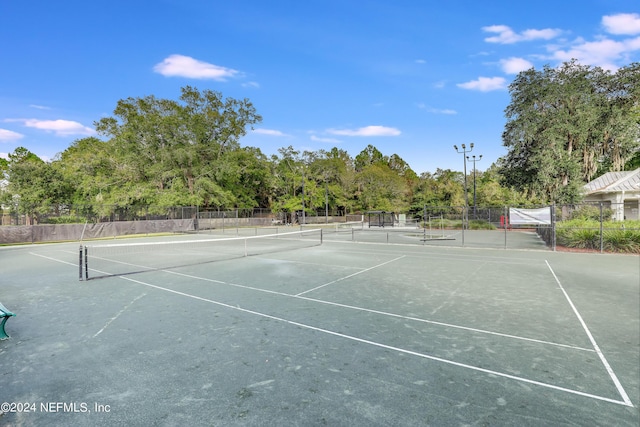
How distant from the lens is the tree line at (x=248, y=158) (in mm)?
38375

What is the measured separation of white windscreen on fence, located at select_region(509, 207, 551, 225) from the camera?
1841 centimetres

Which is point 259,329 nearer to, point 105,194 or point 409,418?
point 409,418

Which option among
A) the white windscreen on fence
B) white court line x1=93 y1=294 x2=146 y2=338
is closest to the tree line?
the white windscreen on fence

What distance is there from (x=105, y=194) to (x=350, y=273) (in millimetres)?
45396

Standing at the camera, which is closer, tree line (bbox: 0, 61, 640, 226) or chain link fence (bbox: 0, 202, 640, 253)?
chain link fence (bbox: 0, 202, 640, 253)

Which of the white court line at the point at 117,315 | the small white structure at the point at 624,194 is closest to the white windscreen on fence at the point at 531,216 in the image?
the small white structure at the point at 624,194

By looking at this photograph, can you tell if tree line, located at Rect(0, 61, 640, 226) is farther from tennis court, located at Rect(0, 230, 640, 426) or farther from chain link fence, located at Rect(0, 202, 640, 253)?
tennis court, located at Rect(0, 230, 640, 426)

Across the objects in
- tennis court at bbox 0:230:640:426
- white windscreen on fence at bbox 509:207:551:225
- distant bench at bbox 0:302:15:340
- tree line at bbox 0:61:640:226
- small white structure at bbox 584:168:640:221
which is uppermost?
tree line at bbox 0:61:640:226

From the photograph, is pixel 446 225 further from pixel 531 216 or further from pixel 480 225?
pixel 531 216

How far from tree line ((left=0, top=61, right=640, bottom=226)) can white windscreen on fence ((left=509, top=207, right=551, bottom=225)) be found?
73.1ft

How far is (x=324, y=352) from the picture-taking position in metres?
5.09

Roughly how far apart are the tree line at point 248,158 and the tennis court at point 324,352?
A: 3402cm

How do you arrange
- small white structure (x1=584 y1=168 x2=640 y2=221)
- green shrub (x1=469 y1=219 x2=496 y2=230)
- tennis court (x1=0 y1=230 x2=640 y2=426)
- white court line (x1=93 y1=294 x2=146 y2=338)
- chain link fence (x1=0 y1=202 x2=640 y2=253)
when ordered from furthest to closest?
1. green shrub (x1=469 y1=219 x2=496 y2=230)
2. small white structure (x1=584 y1=168 x2=640 y2=221)
3. chain link fence (x1=0 y1=202 x2=640 y2=253)
4. white court line (x1=93 y1=294 x2=146 y2=338)
5. tennis court (x1=0 y1=230 x2=640 y2=426)

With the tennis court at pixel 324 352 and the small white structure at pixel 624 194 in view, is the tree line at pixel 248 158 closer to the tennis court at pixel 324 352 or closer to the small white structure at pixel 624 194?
the small white structure at pixel 624 194
